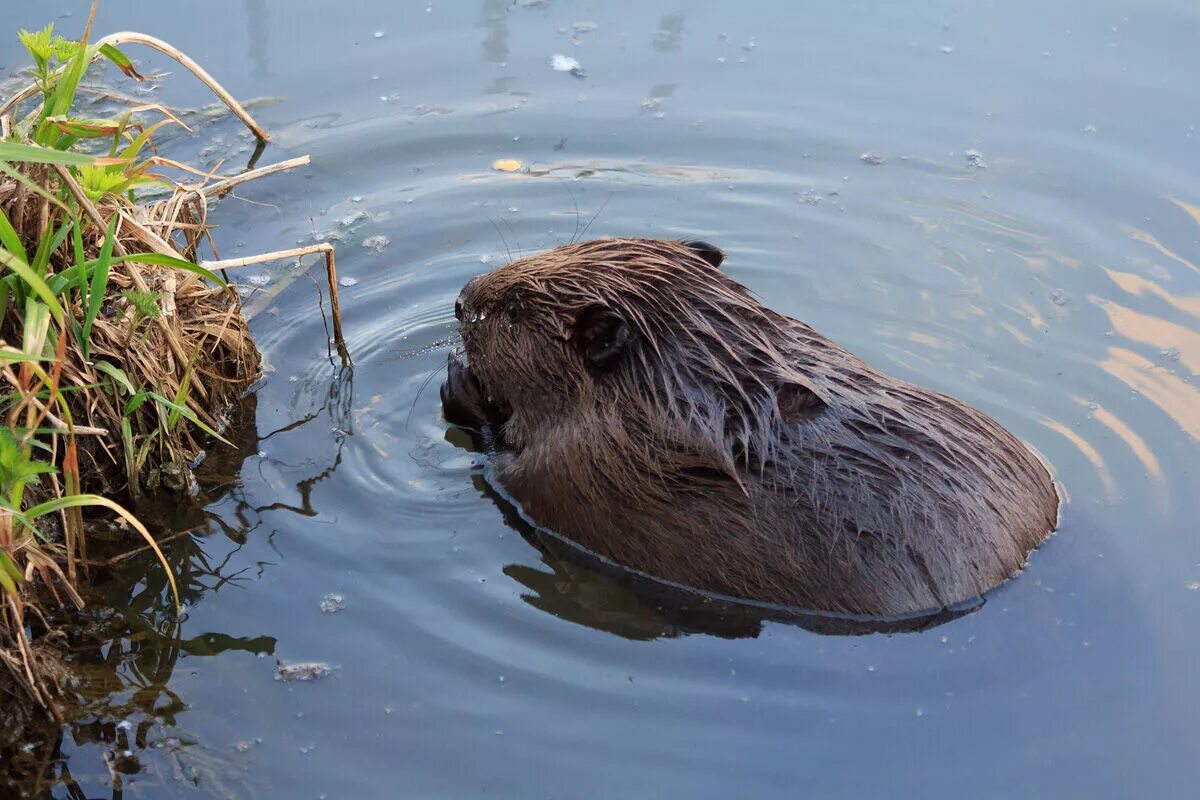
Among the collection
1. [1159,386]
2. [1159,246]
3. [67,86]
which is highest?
[67,86]

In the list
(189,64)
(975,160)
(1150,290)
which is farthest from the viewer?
(975,160)

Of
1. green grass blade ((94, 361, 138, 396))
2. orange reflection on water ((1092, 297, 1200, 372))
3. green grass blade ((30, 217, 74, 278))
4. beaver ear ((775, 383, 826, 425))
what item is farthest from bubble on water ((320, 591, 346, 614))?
orange reflection on water ((1092, 297, 1200, 372))

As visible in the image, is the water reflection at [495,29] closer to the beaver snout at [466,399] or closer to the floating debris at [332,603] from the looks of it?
the beaver snout at [466,399]

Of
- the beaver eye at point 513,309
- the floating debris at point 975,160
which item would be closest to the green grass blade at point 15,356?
the beaver eye at point 513,309

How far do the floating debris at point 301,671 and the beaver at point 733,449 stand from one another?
90 centimetres

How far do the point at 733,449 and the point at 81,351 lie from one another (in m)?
1.95

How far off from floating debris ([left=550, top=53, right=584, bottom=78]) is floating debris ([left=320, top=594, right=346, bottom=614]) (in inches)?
155

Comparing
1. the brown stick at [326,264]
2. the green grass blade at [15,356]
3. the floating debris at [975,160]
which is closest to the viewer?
the green grass blade at [15,356]

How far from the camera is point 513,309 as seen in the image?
4.30m

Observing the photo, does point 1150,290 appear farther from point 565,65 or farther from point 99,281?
point 99,281

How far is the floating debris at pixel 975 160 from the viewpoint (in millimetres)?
6461

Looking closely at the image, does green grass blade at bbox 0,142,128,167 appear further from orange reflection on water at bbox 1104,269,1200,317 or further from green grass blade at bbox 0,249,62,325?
orange reflection on water at bbox 1104,269,1200,317

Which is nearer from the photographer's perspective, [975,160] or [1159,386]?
[1159,386]

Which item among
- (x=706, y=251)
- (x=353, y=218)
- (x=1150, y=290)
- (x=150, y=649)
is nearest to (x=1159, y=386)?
(x=1150, y=290)
